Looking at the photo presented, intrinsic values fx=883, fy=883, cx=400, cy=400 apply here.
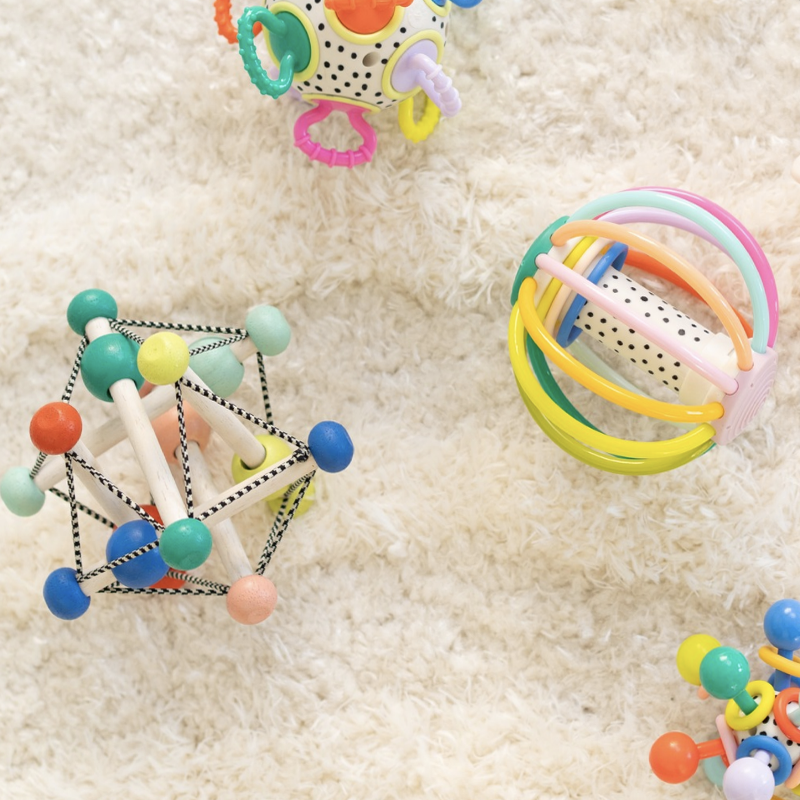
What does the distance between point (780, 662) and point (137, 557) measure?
1.73 feet

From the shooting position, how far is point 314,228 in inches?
33.6

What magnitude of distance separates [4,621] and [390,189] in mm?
556

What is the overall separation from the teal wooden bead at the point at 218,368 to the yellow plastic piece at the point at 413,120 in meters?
0.26

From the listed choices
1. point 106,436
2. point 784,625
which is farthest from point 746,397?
point 106,436

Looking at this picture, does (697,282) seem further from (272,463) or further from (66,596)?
(66,596)

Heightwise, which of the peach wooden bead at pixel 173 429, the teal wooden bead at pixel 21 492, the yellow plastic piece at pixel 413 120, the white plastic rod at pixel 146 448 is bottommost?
the teal wooden bead at pixel 21 492

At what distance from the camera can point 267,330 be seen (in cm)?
73

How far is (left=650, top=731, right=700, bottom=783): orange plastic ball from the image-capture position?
29.4 inches

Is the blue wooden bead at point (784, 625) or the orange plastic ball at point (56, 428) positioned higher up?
the orange plastic ball at point (56, 428)

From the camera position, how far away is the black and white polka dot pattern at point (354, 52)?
2.30 ft

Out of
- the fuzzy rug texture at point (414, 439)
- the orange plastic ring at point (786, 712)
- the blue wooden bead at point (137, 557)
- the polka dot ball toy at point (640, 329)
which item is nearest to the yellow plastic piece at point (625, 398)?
the polka dot ball toy at point (640, 329)

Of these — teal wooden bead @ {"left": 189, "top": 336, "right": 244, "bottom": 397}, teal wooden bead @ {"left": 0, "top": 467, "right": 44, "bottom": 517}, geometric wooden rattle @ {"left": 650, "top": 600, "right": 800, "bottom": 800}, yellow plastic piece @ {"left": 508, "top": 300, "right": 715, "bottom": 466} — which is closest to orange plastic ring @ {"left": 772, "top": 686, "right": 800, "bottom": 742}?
geometric wooden rattle @ {"left": 650, "top": 600, "right": 800, "bottom": 800}

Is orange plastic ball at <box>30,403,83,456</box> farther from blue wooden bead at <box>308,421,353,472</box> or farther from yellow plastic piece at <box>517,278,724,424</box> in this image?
yellow plastic piece at <box>517,278,724,424</box>

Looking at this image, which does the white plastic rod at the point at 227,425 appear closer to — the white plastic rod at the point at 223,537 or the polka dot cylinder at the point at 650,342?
the white plastic rod at the point at 223,537
